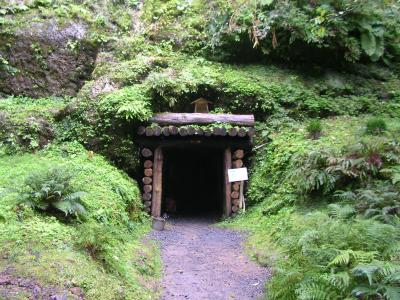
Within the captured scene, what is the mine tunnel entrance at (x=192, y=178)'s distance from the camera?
15.9 m

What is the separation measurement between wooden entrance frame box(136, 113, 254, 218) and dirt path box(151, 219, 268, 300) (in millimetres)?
1300

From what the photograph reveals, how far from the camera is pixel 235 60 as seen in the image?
48.9 ft

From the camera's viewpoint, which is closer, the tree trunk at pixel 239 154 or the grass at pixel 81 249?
the grass at pixel 81 249

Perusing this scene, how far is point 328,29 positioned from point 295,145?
5.03 meters

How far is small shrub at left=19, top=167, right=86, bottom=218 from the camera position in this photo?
21.7 ft

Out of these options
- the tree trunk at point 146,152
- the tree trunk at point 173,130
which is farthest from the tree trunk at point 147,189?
the tree trunk at point 173,130

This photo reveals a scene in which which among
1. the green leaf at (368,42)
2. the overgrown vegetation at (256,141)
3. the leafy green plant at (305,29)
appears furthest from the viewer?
the green leaf at (368,42)

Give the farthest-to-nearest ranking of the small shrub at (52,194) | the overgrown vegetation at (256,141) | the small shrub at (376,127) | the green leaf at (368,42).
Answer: the green leaf at (368,42) < the small shrub at (376,127) < the small shrub at (52,194) < the overgrown vegetation at (256,141)

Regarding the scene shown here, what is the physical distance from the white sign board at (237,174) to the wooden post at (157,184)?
6.31ft

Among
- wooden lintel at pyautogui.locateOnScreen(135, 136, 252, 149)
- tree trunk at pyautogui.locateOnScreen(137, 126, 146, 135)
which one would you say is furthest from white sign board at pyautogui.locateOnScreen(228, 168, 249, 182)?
tree trunk at pyautogui.locateOnScreen(137, 126, 146, 135)

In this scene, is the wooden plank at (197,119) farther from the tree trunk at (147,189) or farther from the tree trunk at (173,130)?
the tree trunk at (147,189)

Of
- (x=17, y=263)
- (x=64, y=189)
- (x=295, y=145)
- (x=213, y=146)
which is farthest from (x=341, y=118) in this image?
(x=17, y=263)

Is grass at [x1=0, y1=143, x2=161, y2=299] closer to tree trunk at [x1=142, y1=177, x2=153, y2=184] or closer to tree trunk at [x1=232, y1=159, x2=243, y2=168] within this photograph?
tree trunk at [x1=142, y1=177, x2=153, y2=184]

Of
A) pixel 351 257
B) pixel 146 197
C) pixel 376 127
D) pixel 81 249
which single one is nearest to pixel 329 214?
pixel 351 257
